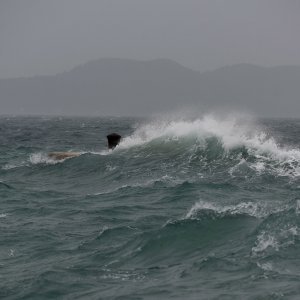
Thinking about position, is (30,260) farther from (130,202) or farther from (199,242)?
(130,202)

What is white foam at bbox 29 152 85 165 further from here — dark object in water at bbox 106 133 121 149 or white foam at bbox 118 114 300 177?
white foam at bbox 118 114 300 177

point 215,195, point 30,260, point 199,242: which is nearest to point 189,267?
point 199,242

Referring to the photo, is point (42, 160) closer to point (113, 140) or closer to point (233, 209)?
point (113, 140)

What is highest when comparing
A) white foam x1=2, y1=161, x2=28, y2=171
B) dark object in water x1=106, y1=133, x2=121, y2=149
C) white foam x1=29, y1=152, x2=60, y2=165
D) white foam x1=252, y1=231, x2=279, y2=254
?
dark object in water x1=106, y1=133, x2=121, y2=149

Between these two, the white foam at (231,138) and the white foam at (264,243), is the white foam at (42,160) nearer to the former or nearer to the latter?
the white foam at (231,138)

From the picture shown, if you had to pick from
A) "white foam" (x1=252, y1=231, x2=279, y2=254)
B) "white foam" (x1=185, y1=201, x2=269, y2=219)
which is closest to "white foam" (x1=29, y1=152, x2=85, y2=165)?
"white foam" (x1=185, y1=201, x2=269, y2=219)

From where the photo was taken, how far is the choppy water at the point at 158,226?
15242 mm

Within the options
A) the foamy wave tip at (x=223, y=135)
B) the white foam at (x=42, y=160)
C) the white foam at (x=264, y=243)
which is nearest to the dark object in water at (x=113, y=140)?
the foamy wave tip at (x=223, y=135)

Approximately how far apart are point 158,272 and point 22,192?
16077 mm

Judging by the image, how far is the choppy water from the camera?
15242 mm

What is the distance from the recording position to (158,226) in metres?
21.1

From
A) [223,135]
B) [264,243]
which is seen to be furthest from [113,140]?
[264,243]

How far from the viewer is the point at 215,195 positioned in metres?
26.2

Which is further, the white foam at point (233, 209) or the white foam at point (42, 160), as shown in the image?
the white foam at point (42, 160)
